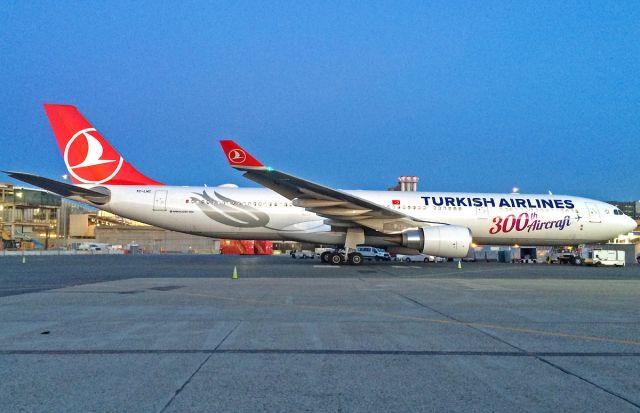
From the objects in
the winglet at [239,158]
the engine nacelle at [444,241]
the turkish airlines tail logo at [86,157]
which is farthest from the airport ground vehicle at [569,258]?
the turkish airlines tail logo at [86,157]

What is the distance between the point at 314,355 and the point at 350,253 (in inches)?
724

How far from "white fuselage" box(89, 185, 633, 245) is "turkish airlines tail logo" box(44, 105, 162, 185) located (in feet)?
3.16

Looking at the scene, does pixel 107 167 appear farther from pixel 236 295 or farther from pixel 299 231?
pixel 236 295

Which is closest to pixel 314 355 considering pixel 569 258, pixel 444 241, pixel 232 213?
pixel 444 241

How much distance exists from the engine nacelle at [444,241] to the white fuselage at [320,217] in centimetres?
259

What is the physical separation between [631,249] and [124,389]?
151ft

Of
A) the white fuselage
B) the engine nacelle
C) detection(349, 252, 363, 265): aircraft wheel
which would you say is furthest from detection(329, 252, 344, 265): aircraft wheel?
the engine nacelle

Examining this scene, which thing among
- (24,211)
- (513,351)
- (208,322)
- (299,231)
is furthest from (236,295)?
(24,211)

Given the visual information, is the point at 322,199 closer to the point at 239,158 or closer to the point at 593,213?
the point at 239,158

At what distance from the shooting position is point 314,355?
4684mm

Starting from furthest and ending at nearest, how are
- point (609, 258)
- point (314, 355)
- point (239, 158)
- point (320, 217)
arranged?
point (609, 258) < point (320, 217) < point (239, 158) < point (314, 355)

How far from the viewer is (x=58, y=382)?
3.69 m

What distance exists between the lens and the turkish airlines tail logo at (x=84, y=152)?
23109 millimetres

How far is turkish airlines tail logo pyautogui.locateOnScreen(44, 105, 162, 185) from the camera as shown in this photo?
75.8 feet
